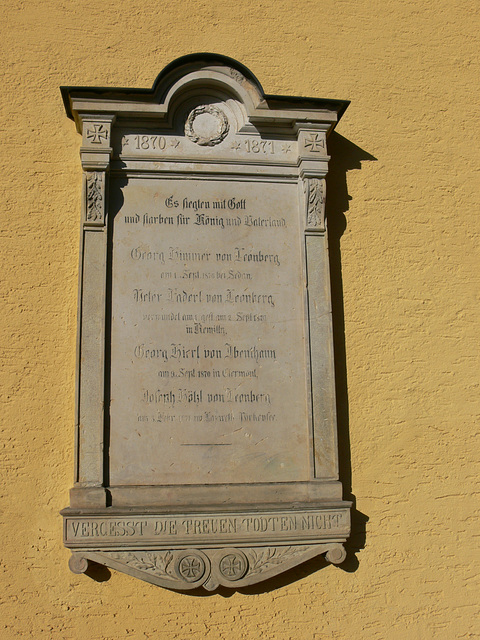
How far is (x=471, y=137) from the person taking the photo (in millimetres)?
4734

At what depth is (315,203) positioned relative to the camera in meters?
4.29

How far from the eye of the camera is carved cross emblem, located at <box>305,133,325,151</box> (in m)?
4.34

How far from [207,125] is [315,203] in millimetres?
869

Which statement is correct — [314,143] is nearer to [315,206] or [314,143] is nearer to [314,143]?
[314,143]

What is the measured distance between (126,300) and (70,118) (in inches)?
50.9

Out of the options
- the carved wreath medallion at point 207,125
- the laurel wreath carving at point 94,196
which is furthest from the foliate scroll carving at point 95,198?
the carved wreath medallion at point 207,125

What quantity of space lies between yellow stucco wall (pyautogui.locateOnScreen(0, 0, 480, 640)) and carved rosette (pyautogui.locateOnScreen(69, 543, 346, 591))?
0.15m

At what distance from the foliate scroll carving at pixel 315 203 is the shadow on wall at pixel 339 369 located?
19cm

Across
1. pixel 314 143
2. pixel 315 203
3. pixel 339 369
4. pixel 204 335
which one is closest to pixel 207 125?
pixel 314 143

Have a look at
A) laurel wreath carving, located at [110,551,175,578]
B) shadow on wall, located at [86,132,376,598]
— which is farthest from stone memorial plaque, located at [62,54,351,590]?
shadow on wall, located at [86,132,376,598]

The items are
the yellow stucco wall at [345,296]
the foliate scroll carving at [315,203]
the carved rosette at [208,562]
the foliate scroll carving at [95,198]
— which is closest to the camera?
the carved rosette at [208,562]

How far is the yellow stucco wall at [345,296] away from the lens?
12.7ft

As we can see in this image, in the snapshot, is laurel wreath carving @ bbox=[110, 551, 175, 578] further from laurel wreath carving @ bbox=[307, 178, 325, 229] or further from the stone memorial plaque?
laurel wreath carving @ bbox=[307, 178, 325, 229]

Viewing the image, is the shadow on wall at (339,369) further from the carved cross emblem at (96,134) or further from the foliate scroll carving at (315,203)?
the carved cross emblem at (96,134)
